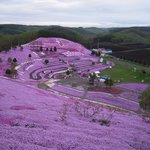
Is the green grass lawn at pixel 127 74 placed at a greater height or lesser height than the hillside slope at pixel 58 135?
lesser

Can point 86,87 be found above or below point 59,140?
below

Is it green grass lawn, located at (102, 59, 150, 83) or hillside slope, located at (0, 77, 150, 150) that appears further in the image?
green grass lawn, located at (102, 59, 150, 83)

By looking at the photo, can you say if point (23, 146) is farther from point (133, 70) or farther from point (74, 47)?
point (74, 47)

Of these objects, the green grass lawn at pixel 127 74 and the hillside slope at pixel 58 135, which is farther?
the green grass lawn at pixel 127 74

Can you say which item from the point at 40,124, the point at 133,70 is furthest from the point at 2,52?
the point at 40,124

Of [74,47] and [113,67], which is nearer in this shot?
[113,67]

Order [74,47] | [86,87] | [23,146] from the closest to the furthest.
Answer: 1. [23,146]
2. [86,87]
3. [74,47]

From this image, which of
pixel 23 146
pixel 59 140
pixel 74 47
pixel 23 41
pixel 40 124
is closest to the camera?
pixel 23 146

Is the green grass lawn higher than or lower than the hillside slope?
lower

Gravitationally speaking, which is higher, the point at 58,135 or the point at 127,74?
the point at 58,135

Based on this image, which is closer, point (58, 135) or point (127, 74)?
point (58, 135)
